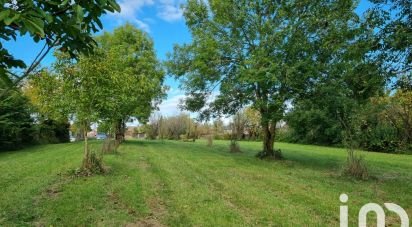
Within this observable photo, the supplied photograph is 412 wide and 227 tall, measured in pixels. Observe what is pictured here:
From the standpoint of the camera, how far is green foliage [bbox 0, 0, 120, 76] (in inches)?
91.7

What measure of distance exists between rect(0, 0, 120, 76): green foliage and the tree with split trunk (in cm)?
1143

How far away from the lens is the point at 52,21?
8.61 ft

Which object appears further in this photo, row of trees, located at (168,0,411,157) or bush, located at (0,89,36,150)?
bush, located at (0,89,36,150)

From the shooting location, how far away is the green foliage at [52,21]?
2330 millimetres

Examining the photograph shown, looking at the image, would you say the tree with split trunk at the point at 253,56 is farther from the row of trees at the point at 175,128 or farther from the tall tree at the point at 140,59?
the row of trees at the point at 175,128

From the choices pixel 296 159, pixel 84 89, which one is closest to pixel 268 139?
pixel 296 159

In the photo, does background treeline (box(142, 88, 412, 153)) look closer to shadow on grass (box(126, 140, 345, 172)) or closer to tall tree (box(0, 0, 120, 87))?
shadow on grass (box(126, 140, 345, 172))

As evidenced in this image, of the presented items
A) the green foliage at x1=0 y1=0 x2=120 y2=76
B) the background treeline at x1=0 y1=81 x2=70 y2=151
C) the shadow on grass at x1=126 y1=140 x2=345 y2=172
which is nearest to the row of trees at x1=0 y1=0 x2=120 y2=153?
the green foliage at x1=0 y1=0 x2=120 y2=76

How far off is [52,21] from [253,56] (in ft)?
49.0

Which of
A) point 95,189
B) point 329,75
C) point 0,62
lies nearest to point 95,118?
point 95,189

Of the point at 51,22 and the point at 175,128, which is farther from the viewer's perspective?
the point at 175,128

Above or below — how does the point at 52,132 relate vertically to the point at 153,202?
above

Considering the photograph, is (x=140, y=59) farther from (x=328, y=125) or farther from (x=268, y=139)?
(x=328, y=125)

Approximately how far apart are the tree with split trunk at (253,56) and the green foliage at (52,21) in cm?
1143
